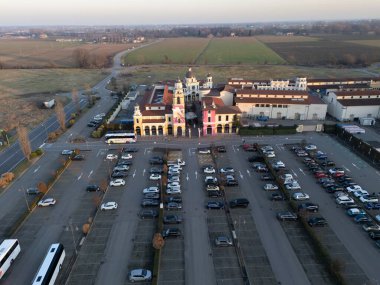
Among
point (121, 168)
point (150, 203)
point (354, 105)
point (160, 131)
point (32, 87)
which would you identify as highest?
point (354, 105)

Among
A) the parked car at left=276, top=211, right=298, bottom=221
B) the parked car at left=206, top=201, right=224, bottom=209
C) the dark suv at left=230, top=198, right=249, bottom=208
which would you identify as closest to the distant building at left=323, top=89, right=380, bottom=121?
the parked car at left=276, top=211, right=298, bottom=221

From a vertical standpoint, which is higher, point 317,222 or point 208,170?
point 208,170

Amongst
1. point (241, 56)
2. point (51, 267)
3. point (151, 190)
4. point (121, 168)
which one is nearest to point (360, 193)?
point (151, 190)

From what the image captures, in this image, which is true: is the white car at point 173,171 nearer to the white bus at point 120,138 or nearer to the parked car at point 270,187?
the parked car at point 270,187

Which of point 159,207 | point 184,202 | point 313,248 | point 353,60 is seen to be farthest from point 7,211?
point 353,60

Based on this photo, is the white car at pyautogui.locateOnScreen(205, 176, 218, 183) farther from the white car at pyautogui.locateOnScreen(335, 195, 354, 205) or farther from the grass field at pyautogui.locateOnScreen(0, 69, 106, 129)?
the grass field at pyautogui.locateOnScreen(0, 69, 106, 129)

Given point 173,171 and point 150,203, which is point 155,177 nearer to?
point 173,171
